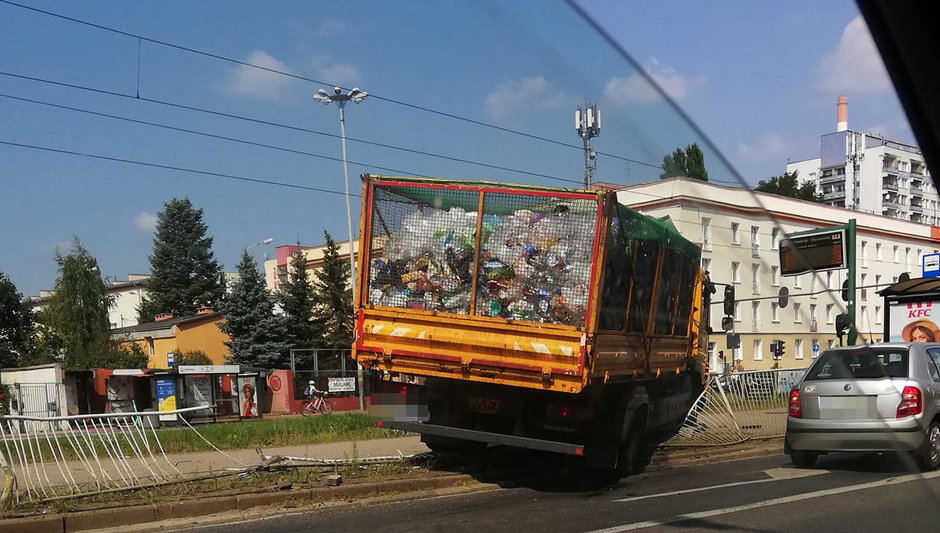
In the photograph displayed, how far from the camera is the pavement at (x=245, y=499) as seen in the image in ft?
23.5

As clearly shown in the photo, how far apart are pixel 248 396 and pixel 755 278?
94.9 feet

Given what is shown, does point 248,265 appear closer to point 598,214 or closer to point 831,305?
point 598,214

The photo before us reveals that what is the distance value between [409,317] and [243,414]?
22.8 m

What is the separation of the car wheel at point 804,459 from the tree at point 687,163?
303 inches

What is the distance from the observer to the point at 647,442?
11711 mm

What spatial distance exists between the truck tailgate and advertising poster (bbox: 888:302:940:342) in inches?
386

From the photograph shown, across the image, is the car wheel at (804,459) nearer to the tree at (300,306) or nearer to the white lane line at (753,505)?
the white lane line at (753,505)

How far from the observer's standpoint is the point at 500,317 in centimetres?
852

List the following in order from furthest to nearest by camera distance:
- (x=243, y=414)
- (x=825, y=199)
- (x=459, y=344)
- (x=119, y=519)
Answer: (x=243, y=414) < (x=459, y=344) < (x=119, y=519) < (x=825, y=199)

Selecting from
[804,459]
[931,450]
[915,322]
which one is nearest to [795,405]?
[804,459]

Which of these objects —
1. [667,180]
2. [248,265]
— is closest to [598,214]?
[667,180]

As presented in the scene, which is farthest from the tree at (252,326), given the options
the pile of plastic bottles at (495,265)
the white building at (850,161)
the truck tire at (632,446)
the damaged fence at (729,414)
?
the white building at (850,161)

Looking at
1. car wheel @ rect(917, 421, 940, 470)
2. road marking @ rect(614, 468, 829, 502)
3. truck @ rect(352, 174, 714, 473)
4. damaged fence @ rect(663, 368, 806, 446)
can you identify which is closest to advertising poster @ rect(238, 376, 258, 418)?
damaged fence @ rect(663, 368, 806, 446)

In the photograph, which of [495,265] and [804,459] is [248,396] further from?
[804,459]
